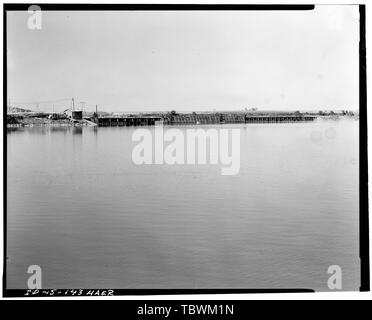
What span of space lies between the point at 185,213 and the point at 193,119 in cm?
93

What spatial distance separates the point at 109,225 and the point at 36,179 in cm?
77

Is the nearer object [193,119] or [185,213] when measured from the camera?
[193,119]

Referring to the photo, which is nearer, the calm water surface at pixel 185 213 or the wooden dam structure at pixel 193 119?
the calm water surface at pixel 185 213

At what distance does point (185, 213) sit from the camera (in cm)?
516

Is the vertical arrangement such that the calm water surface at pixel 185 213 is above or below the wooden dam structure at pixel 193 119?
below

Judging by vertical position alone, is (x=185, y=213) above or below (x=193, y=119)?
below

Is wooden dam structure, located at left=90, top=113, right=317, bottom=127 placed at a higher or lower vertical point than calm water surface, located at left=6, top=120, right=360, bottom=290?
higher

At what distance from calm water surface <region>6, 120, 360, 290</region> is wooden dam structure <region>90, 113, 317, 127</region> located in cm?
7

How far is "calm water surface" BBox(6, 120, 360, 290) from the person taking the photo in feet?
14.5

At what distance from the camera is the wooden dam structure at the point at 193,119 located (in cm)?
473

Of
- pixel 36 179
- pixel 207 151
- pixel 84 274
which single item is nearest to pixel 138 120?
pixel 207 151

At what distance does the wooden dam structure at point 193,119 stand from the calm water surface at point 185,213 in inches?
3.0

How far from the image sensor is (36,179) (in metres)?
4.84
